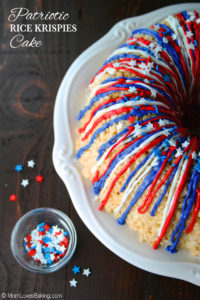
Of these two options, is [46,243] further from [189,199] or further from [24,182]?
[189,199]

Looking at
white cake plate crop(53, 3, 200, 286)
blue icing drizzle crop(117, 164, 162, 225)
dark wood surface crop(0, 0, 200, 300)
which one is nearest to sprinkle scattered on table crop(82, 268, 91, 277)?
dark wood surface crop(0, 0, 200, 300)

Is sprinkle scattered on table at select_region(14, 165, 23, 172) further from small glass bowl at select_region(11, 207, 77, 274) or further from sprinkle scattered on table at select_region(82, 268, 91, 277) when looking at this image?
sprinkle scattered on table at select_region(82, 268, 91, 277)

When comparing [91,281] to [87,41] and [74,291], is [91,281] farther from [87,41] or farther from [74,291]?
[87,41]

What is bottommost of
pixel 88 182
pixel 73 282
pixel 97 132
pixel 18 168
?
pixel 73 282

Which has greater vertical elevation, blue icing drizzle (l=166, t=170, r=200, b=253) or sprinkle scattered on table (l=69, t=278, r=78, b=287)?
blue icing drizzle (l=166, t=170, r=200, b=253)

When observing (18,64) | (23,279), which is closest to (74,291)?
(23,279)

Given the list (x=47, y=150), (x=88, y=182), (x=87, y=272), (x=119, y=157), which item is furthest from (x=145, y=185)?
(x=47, y=150)
